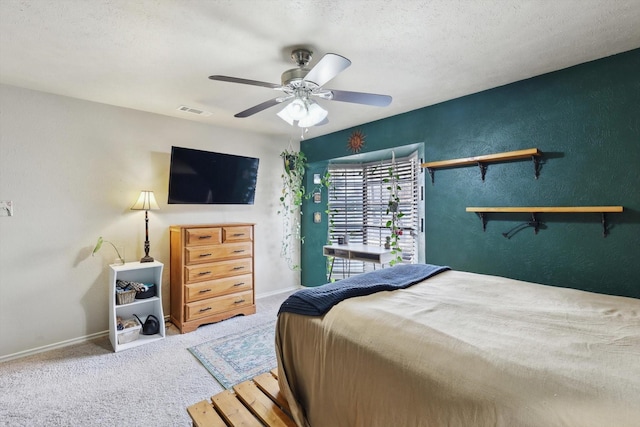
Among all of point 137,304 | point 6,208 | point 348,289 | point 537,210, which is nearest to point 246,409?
point 348,289

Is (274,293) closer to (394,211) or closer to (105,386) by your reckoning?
(394,211)

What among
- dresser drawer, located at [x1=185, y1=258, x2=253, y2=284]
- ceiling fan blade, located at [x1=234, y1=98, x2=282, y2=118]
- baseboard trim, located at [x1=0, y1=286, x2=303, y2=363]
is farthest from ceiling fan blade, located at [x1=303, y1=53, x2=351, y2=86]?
baseboard trim, located at [x1=0, y1=286, x2=303, y2=363]

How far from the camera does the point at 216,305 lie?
11.3 ft

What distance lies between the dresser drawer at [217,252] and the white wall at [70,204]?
0.51 meters

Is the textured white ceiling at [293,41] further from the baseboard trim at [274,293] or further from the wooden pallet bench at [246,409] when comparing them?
the baseboard trim at [274,293]

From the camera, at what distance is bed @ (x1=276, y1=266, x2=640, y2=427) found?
36.3 inches

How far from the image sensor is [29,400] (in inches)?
81.7

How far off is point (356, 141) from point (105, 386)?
3.53 m

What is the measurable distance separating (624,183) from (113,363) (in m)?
4.29

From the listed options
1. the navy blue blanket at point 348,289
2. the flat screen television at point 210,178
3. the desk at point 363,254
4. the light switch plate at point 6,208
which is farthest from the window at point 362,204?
the light switch plate at point 6,208

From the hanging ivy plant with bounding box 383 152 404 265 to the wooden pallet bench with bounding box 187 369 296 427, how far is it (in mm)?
2269

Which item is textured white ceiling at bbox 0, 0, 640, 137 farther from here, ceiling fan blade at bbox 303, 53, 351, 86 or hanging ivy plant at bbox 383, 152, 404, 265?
hanging ivy plant at bbox 383, 152, 404, 265

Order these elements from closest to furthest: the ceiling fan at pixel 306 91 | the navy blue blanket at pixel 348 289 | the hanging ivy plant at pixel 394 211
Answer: the navy blue blanket at pixel 348 289
the ceiling fan at pixel 306 91
the hanging ivy plant at pixel 394 211

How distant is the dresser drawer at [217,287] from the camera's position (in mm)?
3258
